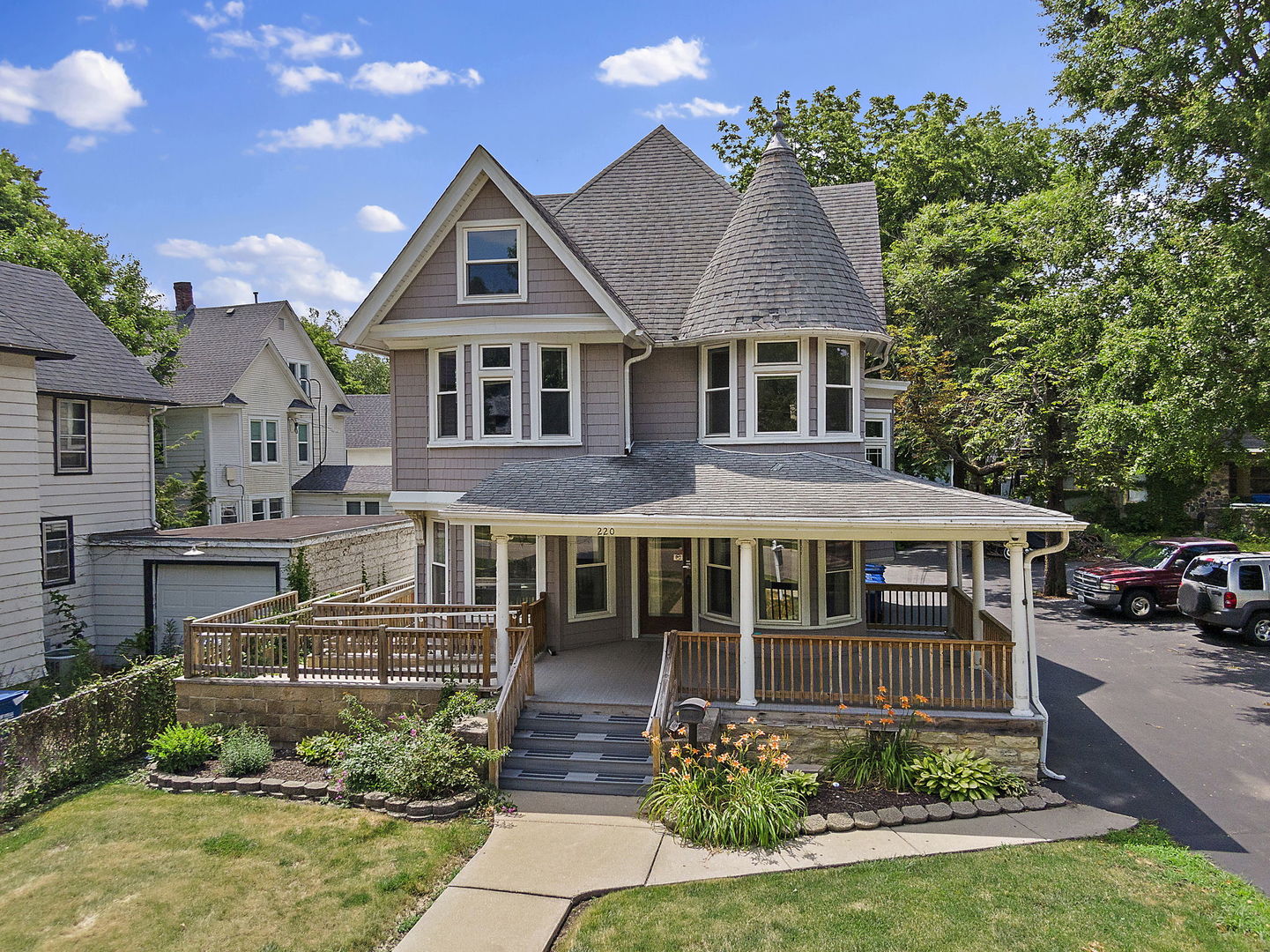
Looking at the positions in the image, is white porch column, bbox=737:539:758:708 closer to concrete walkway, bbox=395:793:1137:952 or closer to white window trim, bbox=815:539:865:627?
concrete walkway, bbox=395:793:1137:952

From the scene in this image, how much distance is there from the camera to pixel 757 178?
13.5 m

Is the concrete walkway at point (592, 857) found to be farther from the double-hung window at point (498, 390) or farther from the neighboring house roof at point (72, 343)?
the neighboring house roof at point (72, 343)

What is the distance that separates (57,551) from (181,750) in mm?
9574

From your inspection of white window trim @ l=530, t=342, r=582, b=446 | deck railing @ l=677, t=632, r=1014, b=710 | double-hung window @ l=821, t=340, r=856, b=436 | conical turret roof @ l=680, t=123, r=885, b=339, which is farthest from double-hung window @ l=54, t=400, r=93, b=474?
double-hung window @ l=821, t=340, r=856, b=436

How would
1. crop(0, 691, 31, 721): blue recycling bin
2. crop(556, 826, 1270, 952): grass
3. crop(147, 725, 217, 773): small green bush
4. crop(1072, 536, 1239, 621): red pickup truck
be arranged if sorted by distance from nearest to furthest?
crop(556, 826, 1270, 952): grass < crop(147, 725, 217, 773): small green bush < crop(0, 691, 31, 721): blue recycling bin < crop(1072, 536, 1239, 621): red pickup truck

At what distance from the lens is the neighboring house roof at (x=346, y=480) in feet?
94.6

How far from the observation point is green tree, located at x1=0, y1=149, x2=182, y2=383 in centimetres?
2344

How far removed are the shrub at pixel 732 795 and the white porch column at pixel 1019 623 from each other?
2.84 meters

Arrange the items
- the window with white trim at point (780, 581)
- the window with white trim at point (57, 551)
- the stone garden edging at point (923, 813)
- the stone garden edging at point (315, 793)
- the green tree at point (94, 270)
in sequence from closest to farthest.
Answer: the stone garden edging at point (923, 813)
the stone garden edging at point (315, 793)
the window with white trim at point (780, 581)
the window with white trim at point (57, 551)
the green tree at point (94, 270)

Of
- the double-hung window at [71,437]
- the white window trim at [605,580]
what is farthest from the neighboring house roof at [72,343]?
the white window trim at [605,580]

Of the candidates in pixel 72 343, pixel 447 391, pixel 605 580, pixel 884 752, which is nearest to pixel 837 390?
pixel 605 580

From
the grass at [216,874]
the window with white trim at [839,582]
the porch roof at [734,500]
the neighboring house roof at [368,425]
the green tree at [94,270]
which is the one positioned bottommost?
the grass at [216,874]

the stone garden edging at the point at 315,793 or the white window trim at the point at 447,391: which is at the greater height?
the white window trim at the point at 447,391

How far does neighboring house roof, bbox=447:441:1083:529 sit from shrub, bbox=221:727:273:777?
4.00m
